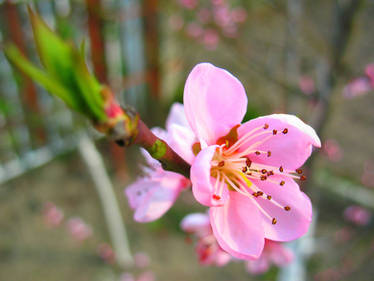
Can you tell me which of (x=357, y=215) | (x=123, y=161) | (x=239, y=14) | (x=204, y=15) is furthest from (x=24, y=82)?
(x=357, y=215)

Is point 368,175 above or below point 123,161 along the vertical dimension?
below

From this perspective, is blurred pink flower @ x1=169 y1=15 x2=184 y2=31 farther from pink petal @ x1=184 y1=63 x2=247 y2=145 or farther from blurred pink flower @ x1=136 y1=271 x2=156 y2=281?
pink petal @ x1=184 y1=63 x2=247 y2=145

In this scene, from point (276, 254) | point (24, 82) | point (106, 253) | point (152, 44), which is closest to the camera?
point (276, 254)

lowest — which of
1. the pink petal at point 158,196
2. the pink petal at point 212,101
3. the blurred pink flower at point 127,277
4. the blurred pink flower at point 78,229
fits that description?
the blurred pink flower at point 127,277

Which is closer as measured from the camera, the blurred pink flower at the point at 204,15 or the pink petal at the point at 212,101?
the pink petal at the point at 212,101

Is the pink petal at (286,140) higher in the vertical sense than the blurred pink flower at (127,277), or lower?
higher

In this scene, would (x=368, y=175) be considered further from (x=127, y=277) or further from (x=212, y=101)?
(x=212, y=101)

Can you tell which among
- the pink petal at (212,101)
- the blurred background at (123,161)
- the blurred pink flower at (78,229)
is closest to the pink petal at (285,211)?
the pink petal at (212,101)

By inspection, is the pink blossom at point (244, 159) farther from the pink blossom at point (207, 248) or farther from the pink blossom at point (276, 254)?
the pink blossom at point (276, 254)
